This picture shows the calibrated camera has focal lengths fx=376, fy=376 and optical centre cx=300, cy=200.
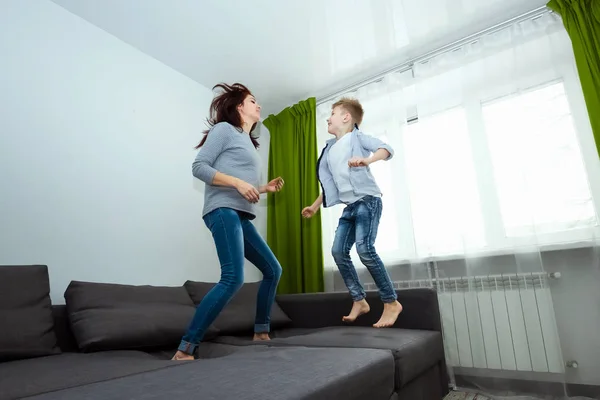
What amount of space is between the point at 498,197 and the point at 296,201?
156cm

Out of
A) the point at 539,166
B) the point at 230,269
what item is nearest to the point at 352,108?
the point at 539,166

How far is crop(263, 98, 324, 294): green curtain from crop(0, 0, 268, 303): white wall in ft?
2.05

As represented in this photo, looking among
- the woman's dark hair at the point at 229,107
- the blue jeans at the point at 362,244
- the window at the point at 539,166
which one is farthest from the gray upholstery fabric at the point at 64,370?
the window at the point at 539,166

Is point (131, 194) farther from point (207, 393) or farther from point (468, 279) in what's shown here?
point (468, 279)

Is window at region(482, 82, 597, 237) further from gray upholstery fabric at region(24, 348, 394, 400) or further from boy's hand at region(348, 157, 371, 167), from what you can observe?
gray upholstery fabric at region(24, 348, 394, 400)

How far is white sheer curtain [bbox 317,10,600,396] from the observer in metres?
2.12

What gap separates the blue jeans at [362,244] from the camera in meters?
1.93

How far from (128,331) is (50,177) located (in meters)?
1.08

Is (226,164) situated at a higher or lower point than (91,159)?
lower

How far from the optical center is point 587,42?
2178 mm

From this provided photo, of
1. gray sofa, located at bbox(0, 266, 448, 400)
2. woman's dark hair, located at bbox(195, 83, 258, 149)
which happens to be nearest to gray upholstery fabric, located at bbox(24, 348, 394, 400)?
gray sofa, located at bbox(0, 266, 448, 400)

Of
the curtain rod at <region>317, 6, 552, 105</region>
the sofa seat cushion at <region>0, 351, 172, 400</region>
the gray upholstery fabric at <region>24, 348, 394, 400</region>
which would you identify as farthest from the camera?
the curtain rod at <region>317, 6, 552, 105</region>

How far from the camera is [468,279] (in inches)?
92.4

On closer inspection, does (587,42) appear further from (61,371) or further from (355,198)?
(61,371)
